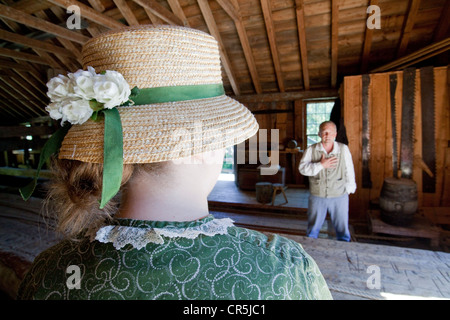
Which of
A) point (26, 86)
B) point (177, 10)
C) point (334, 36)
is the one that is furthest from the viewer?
point (26, 86)

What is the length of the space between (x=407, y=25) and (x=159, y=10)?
428 cm

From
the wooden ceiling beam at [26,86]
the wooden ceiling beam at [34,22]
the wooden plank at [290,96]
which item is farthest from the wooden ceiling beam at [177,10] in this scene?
the wooden ceiling beam at [26,86]

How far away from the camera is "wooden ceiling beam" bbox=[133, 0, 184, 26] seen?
3.80 meters

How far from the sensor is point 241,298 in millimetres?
555

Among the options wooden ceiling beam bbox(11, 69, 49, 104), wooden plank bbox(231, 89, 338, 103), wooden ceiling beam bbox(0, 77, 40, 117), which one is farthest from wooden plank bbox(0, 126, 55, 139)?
wooden plank bbox(231, 89, 338, 103)

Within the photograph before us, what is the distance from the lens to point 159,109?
0.72 meters

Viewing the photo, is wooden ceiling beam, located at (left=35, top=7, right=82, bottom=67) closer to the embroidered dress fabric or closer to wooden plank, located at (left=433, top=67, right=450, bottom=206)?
the embroidered dress fabric

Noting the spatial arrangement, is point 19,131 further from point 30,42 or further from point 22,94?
point 22,94

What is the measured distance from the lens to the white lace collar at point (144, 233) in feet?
1.96

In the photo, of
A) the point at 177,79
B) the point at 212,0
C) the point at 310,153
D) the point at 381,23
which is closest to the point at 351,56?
the point at 381,23

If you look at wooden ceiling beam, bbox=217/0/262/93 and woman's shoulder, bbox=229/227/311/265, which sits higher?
wooden ceiling beam, bbox=217/0/262/93

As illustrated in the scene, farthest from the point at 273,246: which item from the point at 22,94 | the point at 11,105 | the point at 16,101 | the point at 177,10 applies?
the point at 11,105

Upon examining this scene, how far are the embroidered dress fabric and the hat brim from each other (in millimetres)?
183

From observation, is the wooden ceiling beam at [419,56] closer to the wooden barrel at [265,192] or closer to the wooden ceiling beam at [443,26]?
the wooden ceiling beam at [443,26]
